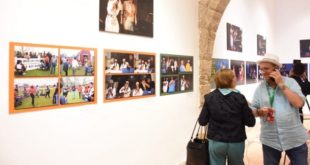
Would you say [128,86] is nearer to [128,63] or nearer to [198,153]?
[128,63]

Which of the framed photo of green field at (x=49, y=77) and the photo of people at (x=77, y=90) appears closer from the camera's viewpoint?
the framed photo of green field at (x=49, y=77)

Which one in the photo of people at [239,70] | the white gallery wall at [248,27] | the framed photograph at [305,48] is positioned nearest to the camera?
the white gallery wall at [248,27]

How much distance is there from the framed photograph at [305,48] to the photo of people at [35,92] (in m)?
8.42

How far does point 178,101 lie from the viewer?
4.09 m

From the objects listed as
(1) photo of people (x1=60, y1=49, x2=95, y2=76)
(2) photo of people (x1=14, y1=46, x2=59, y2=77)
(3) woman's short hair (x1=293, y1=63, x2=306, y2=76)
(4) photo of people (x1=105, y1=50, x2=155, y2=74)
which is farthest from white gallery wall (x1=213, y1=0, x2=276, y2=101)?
(2) photo of people (x1=14, y1=46, x2=59, y2=77)

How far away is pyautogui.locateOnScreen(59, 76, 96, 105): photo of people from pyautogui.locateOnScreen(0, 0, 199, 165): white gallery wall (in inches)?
3.0

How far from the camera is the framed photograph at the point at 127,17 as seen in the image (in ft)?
9.44

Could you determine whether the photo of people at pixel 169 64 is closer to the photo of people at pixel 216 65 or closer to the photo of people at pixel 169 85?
the photo of people at pixel 169 85

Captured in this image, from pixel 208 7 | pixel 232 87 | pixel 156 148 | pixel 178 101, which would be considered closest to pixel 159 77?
pixel 178 101

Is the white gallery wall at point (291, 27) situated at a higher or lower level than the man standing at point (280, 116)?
higher

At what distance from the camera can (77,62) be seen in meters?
2.61

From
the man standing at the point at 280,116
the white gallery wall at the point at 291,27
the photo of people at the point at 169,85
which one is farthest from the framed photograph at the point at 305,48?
the man standing at the point at 280,116

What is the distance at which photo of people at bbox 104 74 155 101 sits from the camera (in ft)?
9.73

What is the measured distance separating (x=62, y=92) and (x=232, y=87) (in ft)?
4.75
